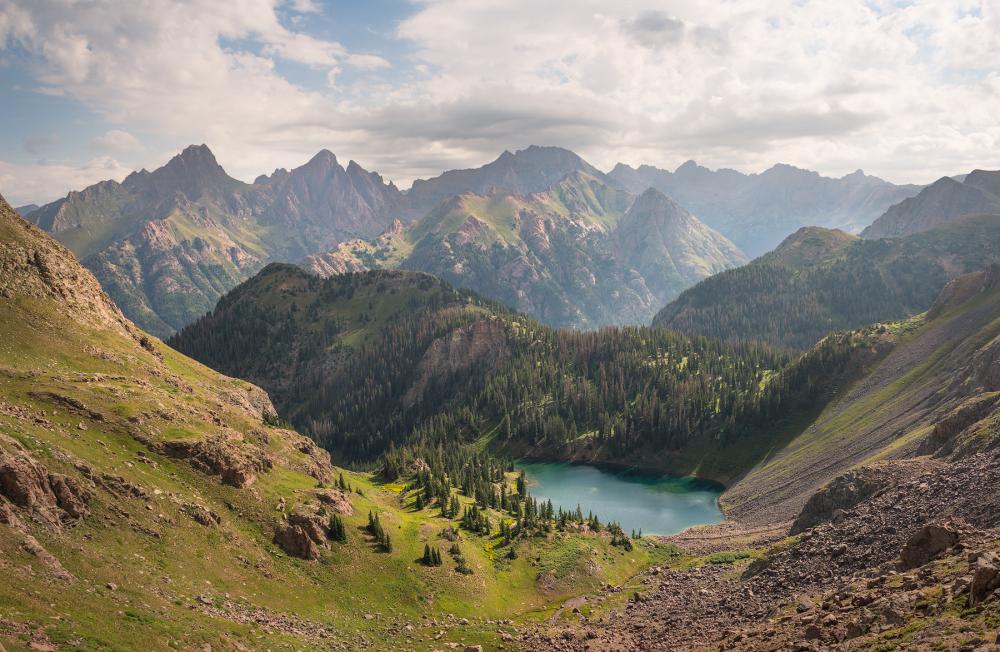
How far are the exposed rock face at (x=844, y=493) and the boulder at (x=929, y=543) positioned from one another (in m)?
35.2

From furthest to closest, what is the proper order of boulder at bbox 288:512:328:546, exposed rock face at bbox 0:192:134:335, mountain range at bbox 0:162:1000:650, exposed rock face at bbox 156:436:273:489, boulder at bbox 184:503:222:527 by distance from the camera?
1. exposed rock face at bbox 0:192:134:335
2. boulder at bbox 288:512:328:546
3. exposed rock face at bbox 156:436:273:489
4. boulder at bbox 184:503:222:527
5. mountain range at bbox 0:162:1000:650

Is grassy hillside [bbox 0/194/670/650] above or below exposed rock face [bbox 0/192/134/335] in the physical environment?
below

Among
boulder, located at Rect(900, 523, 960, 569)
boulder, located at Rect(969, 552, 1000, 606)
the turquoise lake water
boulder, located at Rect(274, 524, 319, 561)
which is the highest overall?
boulder, located at Rect(969, 552, 1000, 606)

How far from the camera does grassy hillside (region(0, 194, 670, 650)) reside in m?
47.4

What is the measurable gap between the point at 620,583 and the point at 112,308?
11092cm

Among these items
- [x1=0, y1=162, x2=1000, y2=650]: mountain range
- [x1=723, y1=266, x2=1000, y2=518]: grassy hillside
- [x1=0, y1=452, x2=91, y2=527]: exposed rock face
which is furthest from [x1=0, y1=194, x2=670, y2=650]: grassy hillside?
[x1=723, y1=266, x2=1000, y2=518]: grassy hillside

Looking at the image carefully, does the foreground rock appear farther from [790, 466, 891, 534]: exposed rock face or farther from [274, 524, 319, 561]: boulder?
[274, 524, 319, 561]: boulder

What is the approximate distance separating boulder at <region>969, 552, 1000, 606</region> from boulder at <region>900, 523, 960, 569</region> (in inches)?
660

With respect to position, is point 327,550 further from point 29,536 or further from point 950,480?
point 950,480

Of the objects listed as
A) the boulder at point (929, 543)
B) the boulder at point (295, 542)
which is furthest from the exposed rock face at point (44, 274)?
the boulder at point (929, 543)

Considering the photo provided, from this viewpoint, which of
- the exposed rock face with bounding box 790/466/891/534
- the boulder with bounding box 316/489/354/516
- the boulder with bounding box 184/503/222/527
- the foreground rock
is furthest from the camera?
the exposed rock face with bounding box 790/466/891/534

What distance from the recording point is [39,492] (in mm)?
53000

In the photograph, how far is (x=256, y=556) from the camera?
69.1 meters

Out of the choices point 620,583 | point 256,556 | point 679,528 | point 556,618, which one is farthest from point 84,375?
point 679,528
